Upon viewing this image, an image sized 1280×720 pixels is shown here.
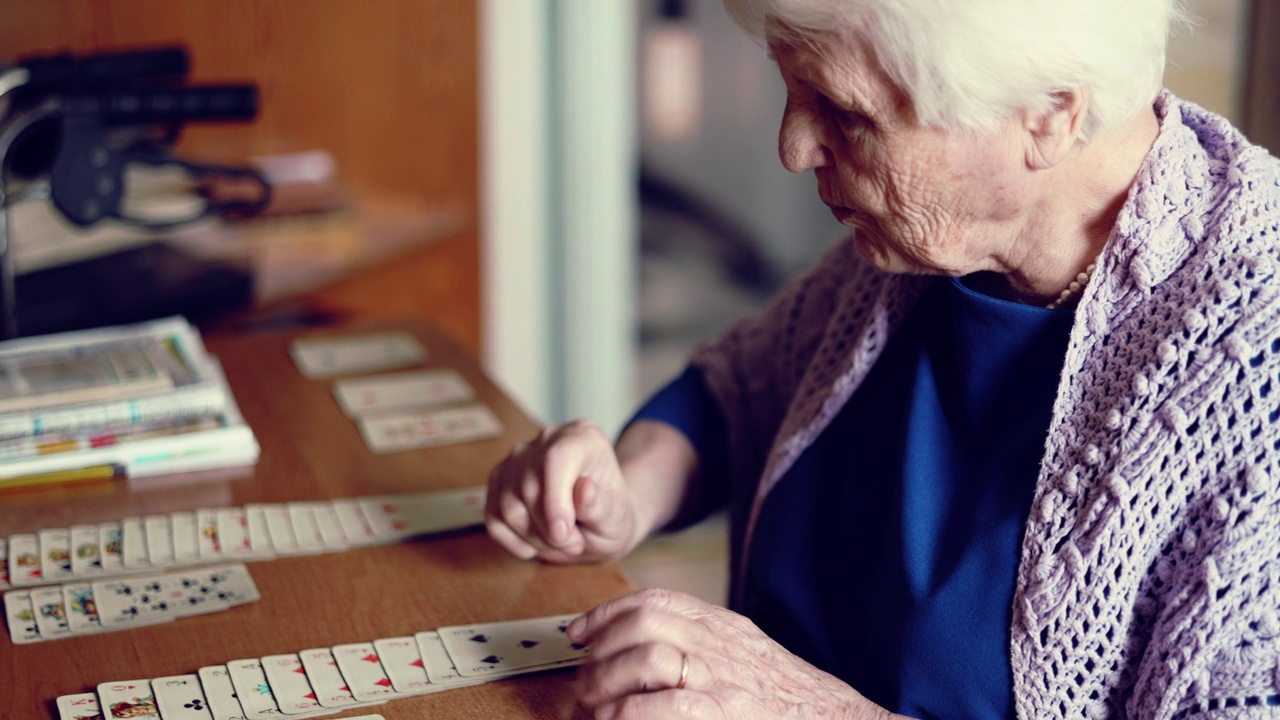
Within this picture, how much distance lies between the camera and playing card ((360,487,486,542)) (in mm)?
1224

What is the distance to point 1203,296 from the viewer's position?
0.90 meters

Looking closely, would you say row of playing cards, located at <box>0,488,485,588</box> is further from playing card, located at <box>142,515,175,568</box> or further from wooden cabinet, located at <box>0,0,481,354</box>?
wooden cabinet, located at <box>0,0,481,354</box>

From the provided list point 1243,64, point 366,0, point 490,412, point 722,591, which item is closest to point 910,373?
point 490,412

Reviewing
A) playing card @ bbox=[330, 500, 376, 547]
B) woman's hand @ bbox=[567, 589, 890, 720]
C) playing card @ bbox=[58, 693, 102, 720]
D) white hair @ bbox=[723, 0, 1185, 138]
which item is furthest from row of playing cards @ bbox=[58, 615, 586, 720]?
white hair @ bbox=[723, 0, 1185, 138]

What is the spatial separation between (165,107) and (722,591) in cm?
204

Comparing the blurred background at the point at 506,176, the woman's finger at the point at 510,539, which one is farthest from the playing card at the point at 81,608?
the blurred background at the point at 506,176

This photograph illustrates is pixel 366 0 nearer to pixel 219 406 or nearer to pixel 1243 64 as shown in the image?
pixel 219 406

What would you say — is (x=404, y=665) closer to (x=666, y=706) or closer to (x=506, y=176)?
(x=666, y=706)

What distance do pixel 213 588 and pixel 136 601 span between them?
6 centimetres

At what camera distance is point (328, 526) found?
123 centimetres

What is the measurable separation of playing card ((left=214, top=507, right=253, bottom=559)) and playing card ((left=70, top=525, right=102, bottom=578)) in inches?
4.3

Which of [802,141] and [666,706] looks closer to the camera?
[666,706]

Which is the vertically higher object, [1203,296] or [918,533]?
[1203,296]

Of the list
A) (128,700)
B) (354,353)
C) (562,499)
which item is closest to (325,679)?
(128,700)
